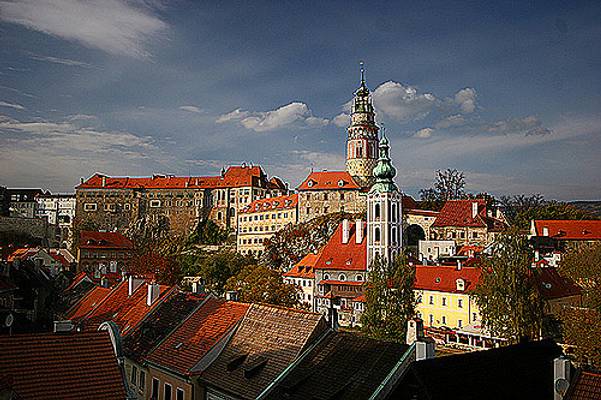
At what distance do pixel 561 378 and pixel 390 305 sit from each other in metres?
20.5

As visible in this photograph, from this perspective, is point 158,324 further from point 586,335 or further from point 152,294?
point 586,335

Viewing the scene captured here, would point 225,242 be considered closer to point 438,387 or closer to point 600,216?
point 600,216

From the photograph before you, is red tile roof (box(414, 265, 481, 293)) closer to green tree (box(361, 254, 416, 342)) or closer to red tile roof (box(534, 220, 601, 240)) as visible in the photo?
green tree (box(361, 254, 416, 342))

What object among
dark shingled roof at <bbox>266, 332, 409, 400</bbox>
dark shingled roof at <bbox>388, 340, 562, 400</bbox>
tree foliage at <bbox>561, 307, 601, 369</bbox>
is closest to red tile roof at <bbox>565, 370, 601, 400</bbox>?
dark shingled roof at <bbox>388, 340, 562, 400</bbox>

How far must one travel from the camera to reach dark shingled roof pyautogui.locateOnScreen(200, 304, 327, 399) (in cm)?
1675

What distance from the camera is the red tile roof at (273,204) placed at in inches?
3925

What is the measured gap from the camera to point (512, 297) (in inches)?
1297

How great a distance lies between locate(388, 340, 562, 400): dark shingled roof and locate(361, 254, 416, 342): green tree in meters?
16.3

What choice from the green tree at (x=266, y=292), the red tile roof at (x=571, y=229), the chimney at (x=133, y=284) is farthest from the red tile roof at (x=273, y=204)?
the chimney at (x=133, y=284)

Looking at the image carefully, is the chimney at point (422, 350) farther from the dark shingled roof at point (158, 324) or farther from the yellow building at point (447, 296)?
the yellow building at point (447, 296)

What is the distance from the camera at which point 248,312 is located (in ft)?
64.4

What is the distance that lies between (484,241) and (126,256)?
48.7 metres

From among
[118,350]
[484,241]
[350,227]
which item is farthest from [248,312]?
[484,241]

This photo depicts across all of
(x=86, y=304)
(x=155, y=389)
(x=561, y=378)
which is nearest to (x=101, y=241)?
(x=86, y=304)
